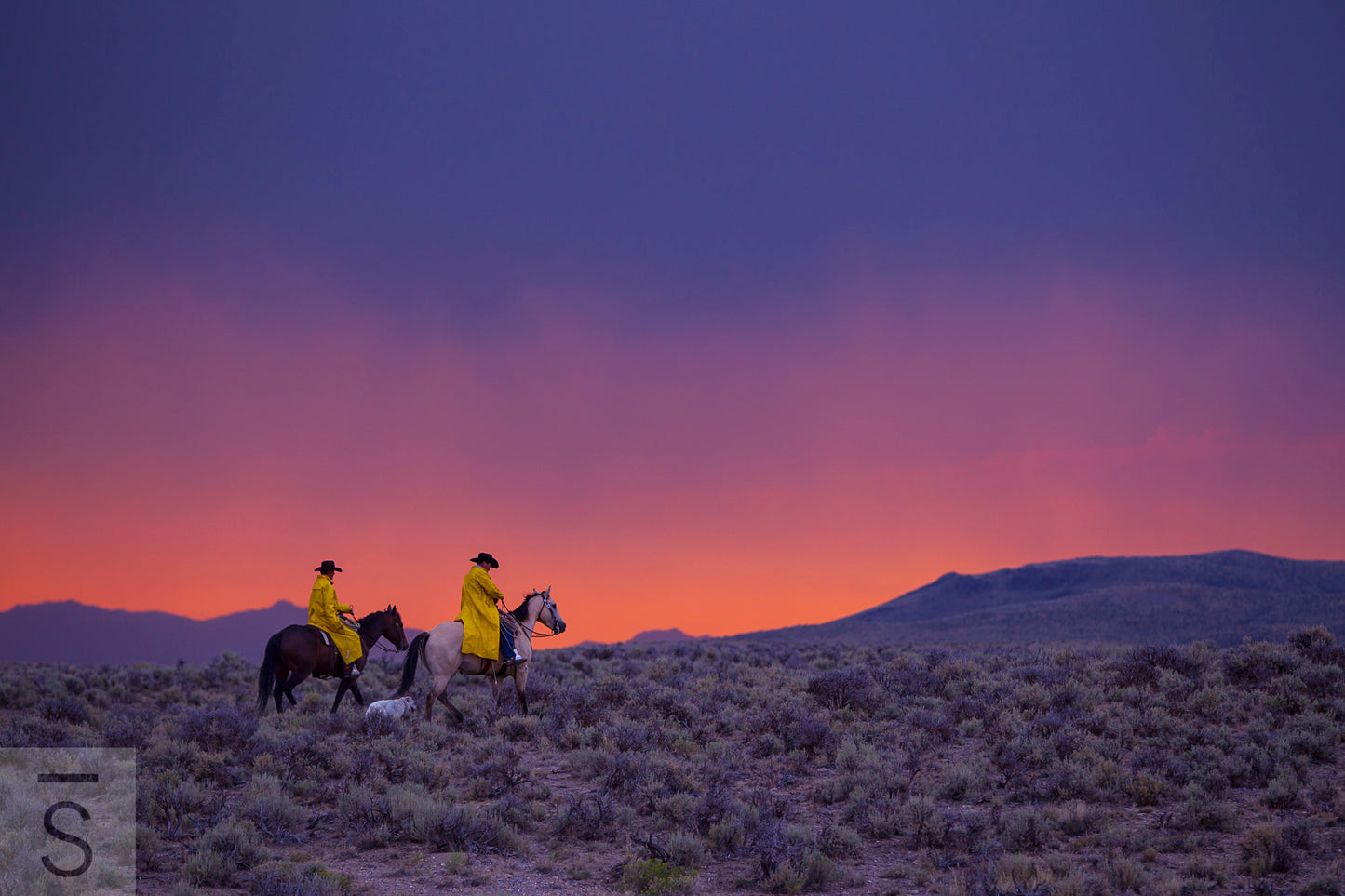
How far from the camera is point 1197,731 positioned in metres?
12.2

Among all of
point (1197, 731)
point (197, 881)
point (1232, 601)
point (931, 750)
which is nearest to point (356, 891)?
point (197, 881)

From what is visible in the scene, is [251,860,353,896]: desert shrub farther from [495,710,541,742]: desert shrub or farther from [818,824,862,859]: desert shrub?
[495,710,541,742]: desert shrub

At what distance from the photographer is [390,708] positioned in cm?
1439

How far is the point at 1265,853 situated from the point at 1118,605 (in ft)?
217

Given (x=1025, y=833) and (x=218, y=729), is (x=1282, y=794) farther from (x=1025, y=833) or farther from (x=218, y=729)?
(x=218, y=729)

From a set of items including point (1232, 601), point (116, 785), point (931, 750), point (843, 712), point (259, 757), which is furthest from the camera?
point (1232, 601)

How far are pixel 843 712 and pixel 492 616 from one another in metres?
5.87

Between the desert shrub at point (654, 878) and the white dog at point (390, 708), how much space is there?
265 inches

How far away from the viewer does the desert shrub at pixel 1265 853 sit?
8273 millimetres

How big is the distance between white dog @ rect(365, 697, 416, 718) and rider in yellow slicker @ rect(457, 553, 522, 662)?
1.35m

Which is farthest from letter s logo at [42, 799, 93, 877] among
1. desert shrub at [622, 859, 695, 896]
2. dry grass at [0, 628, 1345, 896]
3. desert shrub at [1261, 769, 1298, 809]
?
desert shrub at [1261, 769, 1298, 809]

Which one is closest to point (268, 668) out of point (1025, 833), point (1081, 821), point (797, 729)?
point (797, 729)

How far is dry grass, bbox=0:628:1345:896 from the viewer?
8672 mm

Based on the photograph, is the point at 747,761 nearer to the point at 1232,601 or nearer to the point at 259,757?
the point at 259,757
